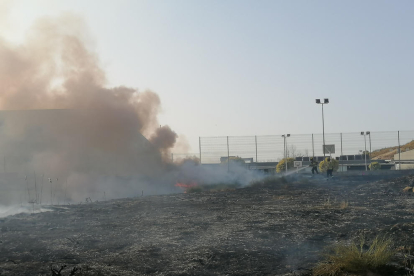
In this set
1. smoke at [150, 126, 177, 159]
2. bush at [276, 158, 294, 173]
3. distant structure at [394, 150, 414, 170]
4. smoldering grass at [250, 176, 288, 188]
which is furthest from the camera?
distant structure at [394, 150, 414, 170]

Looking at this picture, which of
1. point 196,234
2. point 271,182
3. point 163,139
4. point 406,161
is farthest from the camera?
point 406,161

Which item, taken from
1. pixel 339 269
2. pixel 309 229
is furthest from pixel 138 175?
pixel 339 269

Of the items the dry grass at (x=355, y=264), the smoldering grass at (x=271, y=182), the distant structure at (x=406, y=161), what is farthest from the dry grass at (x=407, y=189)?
the distant structure at (x=406, y=161)

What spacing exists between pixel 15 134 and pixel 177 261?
34672mm

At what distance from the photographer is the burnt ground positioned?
8469 mm

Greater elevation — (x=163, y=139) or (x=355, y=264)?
(x=163, y=139)

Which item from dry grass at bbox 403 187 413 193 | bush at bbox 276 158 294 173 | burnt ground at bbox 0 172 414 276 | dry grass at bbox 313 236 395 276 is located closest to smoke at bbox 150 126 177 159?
bush at bbox 276 158 294 173

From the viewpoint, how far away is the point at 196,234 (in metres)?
11.6

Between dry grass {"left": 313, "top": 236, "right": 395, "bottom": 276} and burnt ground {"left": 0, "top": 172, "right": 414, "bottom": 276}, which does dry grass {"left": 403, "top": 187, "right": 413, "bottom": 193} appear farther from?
dry grass {"left": 313, "top": 236, "right": 395, "bottom": 276}

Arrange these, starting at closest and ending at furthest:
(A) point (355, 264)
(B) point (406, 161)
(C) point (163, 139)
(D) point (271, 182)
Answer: (A) point (355, 264), (D) point (271, 182), (C) point (163, 139), (B) point (406, 161)

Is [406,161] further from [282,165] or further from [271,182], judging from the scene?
[271,182]

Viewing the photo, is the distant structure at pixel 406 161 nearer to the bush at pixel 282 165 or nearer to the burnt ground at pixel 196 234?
the bush at pixel 282 165

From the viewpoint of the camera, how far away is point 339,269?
7.25m

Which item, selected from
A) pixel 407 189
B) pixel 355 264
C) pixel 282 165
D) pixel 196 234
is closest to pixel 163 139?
pixel 282 165
